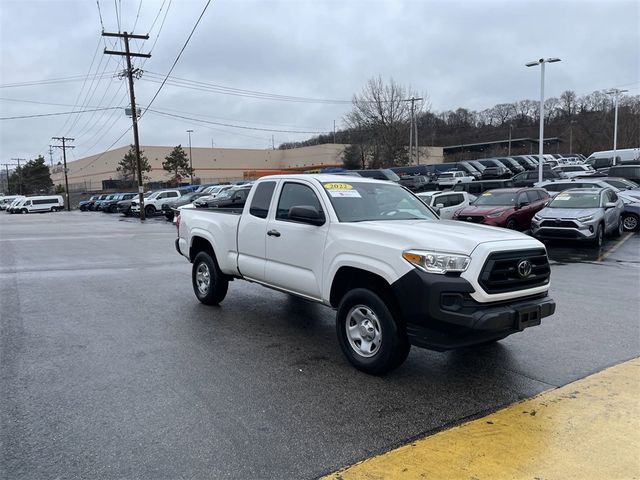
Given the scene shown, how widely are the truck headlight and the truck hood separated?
5cm

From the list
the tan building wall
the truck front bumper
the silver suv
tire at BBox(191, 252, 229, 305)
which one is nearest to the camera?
the truck front bumper

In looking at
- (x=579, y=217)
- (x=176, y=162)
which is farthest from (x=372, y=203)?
(x=176, y=162)

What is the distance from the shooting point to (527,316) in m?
4.38

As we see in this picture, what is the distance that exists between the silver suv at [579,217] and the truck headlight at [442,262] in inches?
446

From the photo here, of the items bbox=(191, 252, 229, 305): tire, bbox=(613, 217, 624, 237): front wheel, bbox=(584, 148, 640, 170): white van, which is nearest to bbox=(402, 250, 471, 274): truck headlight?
bbox=(191, 252, 229, 305): tire

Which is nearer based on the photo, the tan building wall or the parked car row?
the parked car row

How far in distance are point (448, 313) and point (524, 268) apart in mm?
956

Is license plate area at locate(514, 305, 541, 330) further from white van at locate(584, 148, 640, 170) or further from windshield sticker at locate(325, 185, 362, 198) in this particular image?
white van at locate(584, 148, 640, 170)

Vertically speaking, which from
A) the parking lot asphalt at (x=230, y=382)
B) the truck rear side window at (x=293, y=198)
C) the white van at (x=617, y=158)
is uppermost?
Result: the white van at (x=617, y=158)

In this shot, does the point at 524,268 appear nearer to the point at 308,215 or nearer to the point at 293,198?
the point at 308,215

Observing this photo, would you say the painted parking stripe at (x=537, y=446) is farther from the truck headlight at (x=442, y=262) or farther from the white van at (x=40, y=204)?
the white van at (x=40, y=204)

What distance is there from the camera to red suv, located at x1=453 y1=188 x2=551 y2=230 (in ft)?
52.7

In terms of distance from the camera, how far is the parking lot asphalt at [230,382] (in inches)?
133

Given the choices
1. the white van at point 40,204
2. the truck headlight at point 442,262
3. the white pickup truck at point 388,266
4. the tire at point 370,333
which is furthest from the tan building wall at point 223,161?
the truck headlight at point 442,262
